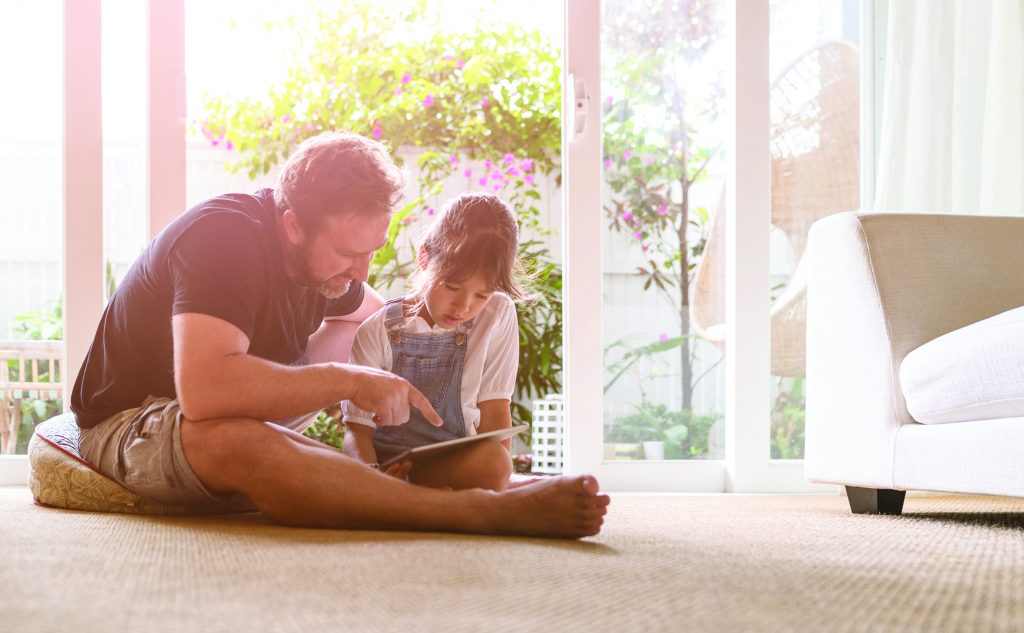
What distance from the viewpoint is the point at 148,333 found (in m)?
1.76

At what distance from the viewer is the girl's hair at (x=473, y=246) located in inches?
70.0

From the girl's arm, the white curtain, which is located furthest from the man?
the white curtain

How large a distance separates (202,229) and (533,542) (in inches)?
29.0

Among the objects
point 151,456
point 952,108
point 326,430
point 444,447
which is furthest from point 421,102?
point 444,447

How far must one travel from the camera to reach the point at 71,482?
1.85m

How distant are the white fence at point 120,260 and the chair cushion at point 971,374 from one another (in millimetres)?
1184

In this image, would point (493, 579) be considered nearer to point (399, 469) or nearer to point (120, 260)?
point (399, 469)

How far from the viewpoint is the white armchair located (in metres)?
1.95

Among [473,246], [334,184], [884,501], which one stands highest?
[334,184]

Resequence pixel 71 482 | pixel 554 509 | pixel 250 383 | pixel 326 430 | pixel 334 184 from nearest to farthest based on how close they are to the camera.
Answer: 1. pixel 554 509
2. pixel 250 383
3. pixel 334 184
4. pixel 71 482
5. pixel 326 430

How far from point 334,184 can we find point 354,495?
549 millimetres

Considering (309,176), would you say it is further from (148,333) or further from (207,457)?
(207,457)

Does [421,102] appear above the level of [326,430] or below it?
above

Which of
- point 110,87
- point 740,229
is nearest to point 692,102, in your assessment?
point 740,229
